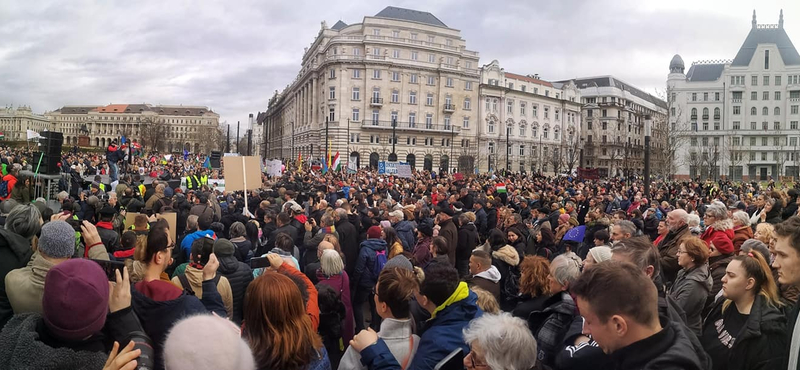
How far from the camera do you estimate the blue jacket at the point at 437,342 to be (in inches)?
118

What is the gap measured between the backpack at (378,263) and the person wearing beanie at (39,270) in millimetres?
4182

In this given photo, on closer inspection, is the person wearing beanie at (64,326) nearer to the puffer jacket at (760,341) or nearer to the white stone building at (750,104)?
the puffer jacket at (760,341)

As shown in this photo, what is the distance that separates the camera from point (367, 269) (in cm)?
711

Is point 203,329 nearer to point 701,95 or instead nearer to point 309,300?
point 309,300

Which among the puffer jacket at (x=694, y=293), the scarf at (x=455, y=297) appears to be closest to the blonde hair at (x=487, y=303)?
the scarf at (x=455, y=297)

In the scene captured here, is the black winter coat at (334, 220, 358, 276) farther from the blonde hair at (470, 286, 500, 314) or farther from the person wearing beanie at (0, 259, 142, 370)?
the person wearing beanie at (0, 259, 142, 370)

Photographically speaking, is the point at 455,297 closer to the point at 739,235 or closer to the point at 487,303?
the point at 487,303

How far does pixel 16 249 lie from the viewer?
4.08 meters

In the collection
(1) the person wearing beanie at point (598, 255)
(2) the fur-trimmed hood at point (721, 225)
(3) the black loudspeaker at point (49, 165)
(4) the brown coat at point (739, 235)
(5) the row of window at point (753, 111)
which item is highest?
(5) the row of window at point (753, 111)

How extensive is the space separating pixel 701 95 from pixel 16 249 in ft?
344

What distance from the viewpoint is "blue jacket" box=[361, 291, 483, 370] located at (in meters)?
3.00

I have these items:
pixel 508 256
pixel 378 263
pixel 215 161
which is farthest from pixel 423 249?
pixel 215 161

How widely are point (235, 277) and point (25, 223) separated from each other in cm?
201

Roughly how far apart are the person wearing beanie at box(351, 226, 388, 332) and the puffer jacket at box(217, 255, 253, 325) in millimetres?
2251
